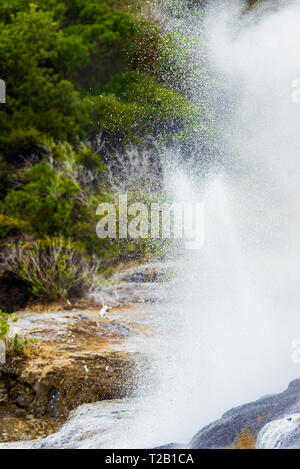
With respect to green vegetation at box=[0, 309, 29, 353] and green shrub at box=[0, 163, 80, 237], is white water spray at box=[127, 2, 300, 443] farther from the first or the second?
green shrub at box=[0, 163, 80, 237]

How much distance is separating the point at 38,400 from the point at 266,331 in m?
2.10

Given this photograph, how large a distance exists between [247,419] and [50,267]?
15.7 ft

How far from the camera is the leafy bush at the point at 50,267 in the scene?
8.41 m

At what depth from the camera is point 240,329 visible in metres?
6.18

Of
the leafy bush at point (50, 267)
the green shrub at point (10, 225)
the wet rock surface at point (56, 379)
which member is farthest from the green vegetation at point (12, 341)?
the green shrub at point (10, 225)

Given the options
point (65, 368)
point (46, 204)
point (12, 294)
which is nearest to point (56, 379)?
point (65, 368)

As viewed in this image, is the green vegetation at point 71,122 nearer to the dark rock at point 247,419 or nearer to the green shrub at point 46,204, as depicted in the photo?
the green shrub at point 46,204

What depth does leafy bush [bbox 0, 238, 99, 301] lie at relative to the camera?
8406mm

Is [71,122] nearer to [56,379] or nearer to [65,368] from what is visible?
[65,368]

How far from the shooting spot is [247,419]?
A: 13.9ft

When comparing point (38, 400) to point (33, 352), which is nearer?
point (38, 400)

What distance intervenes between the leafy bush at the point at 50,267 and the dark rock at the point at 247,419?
4.17 m
